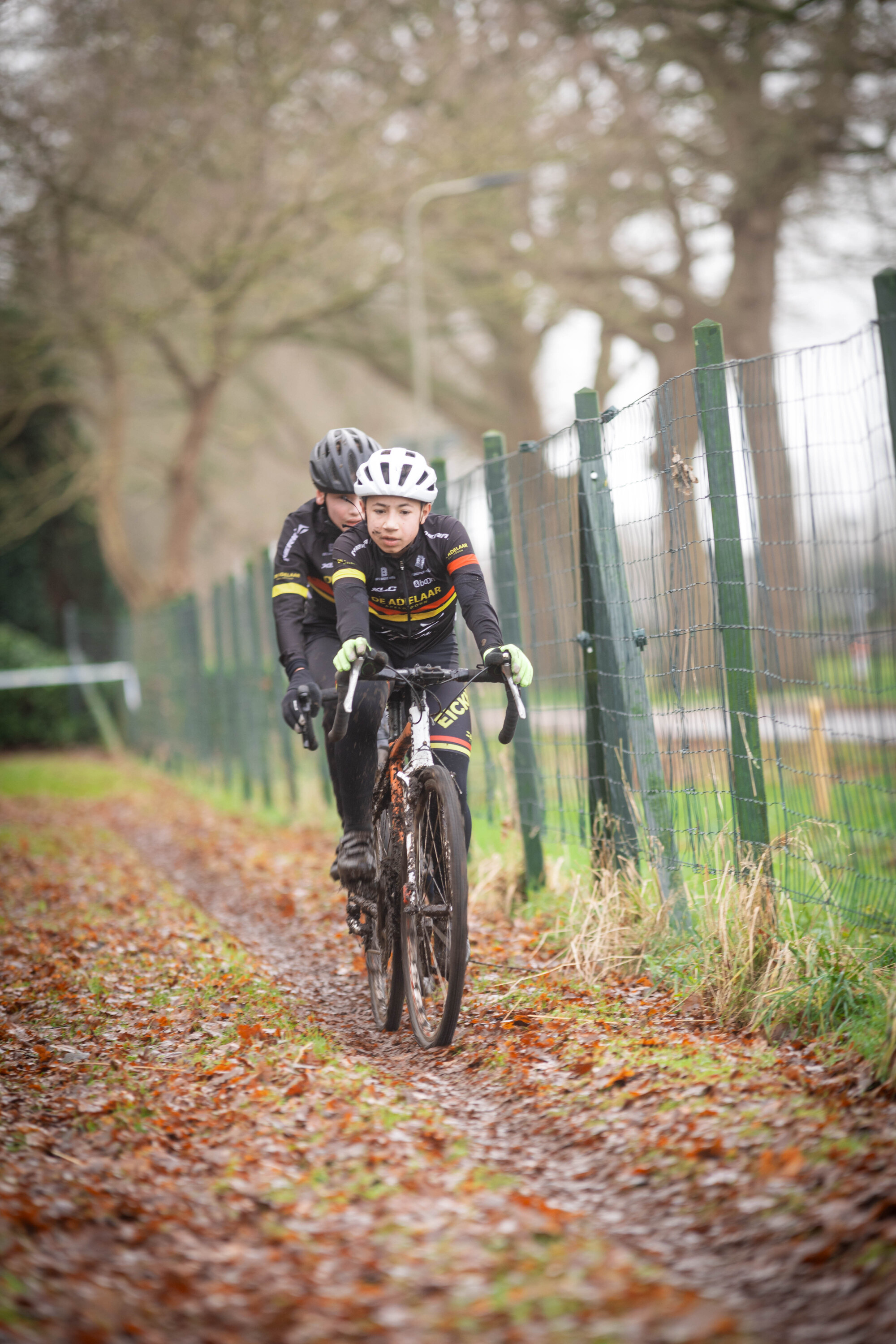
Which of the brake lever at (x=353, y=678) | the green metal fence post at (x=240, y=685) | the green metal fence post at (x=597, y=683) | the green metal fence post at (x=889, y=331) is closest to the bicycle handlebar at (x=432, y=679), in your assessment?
the brake lever at (x=353, y=678)

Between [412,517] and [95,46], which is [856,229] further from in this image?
[412,517]

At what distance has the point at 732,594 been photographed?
4805mm

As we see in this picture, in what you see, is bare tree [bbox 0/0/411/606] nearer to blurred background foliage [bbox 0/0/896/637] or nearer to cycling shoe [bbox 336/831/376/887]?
blurred background foliage [bbox 0/0/896/637]

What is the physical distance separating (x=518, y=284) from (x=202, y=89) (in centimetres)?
530

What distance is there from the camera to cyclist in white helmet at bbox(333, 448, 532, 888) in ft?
15.7

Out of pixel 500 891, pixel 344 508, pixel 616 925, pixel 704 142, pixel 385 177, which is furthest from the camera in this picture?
pixel 385 177

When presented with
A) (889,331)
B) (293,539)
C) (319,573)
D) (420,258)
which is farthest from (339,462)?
(420,258)

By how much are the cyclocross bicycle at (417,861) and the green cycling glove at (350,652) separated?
0.03 metres

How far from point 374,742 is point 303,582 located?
103 cm

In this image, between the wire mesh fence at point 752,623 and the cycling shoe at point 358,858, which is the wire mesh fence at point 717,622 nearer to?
the wire mesh fence at point 752,623

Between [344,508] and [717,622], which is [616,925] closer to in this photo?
[717,622]

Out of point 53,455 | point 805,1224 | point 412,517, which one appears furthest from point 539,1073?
point 53,455

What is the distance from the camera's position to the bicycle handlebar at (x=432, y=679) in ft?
15.0

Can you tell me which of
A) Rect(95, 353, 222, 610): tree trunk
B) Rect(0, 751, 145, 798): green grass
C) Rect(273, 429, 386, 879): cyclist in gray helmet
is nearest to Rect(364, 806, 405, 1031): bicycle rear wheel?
Rect(273, 429, 386, 879): cyclist in gray helmet
